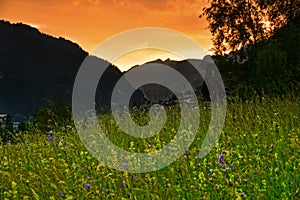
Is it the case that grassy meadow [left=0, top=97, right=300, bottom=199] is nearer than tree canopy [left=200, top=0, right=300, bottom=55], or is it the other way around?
grassy meadow [left=0, top=97, right=300, bottom=199]

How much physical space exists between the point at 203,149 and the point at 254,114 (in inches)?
102

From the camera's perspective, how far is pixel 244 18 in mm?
23062

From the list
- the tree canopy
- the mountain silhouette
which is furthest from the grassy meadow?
the mountain silhouette

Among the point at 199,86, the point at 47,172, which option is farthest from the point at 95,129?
the point at 199,86

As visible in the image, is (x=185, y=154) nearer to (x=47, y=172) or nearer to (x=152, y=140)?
(x=152, y=140)

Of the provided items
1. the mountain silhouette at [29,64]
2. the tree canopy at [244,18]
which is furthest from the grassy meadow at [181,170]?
the mountain silhouette at [29,64]

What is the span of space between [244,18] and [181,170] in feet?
63.5

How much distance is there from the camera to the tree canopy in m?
22.9

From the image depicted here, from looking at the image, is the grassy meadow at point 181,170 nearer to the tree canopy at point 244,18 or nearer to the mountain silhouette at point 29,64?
the tree canopy at point 244,18

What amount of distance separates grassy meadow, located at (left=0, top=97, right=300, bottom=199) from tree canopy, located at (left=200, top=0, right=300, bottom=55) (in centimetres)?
1522

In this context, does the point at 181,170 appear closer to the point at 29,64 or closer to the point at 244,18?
the point at 244,18

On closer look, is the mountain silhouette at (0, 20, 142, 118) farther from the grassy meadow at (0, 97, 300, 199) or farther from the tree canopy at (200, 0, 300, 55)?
the grassy meadow at (0, 97, 300, 199)

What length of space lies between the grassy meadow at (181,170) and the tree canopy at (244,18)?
49.9ft

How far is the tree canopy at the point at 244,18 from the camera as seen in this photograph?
22891 mm
